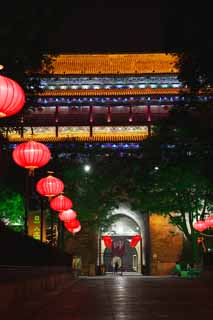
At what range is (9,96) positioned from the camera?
32.0 feet

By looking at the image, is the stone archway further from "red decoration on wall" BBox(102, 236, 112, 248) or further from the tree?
the tree

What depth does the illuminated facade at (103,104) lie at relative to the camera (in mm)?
35625

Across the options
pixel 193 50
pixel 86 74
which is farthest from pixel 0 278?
pixel 86 74

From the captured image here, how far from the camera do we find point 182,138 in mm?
24688

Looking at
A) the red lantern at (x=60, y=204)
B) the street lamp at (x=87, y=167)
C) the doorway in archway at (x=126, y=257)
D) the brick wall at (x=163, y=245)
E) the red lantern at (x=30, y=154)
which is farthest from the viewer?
the doorway in archway at (x=126, y=257)

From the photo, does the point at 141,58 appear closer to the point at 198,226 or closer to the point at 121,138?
the point at 121,138

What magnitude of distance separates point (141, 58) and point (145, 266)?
16134mm

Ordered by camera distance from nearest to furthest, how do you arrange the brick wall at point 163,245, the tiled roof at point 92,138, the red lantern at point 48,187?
the red lantern at point 48,187 < the brick wall at point 163,245 < the tiled roof at point 92,138

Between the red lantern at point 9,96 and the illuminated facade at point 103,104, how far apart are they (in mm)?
24927

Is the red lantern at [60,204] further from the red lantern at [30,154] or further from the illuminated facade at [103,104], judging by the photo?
the illuminated facade at [103,104]

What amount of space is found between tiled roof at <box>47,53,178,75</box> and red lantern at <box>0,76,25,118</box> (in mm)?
26716

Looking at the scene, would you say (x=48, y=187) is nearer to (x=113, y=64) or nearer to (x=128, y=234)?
(x=113, y=64)

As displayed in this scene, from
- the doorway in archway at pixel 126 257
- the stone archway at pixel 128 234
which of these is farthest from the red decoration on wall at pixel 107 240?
the doorway in archway at pixel 126 257

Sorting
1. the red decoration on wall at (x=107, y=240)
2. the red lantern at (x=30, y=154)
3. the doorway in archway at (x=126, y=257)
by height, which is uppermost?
the red lantern at (x=30, y=154)
